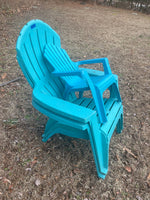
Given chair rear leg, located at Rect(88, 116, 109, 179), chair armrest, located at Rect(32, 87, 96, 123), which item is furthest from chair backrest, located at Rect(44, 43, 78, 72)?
chair rear leg, located at Rect(88, 116, 109, 179)

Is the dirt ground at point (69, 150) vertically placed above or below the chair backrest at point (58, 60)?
below

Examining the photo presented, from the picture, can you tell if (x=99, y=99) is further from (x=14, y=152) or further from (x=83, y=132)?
(x=14, y=152)

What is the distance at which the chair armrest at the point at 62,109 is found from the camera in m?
1.40

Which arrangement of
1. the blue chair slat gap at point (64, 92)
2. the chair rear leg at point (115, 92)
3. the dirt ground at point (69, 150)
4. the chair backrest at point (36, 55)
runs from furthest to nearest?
the chair rear leg at point (115, 92)
the chair backrest at point (36, 55)
the dirt ground at point (69, 150)
the blue chair slat gap at point (64, 92)

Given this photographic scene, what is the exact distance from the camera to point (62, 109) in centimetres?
147

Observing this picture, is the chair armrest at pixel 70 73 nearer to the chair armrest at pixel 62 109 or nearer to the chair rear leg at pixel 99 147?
the chair armrest at pixel 62 109

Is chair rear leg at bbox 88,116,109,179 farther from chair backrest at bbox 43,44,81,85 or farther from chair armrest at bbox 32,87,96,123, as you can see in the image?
chair backrest at bbox 43,44,81,85

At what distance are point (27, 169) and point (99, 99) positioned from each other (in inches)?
38.3

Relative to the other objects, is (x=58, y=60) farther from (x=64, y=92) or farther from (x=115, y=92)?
(x=115, y=92)

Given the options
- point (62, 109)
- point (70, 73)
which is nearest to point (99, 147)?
point (62, 109)

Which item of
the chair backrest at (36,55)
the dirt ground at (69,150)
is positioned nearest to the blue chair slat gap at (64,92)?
the chair backrest at (36,55)

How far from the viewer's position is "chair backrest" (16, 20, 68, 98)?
1795 mm

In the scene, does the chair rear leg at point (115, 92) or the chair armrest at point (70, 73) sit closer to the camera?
the chair armrest at point (70, 73)

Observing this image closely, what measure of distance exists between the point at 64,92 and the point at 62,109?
74 centimetres
